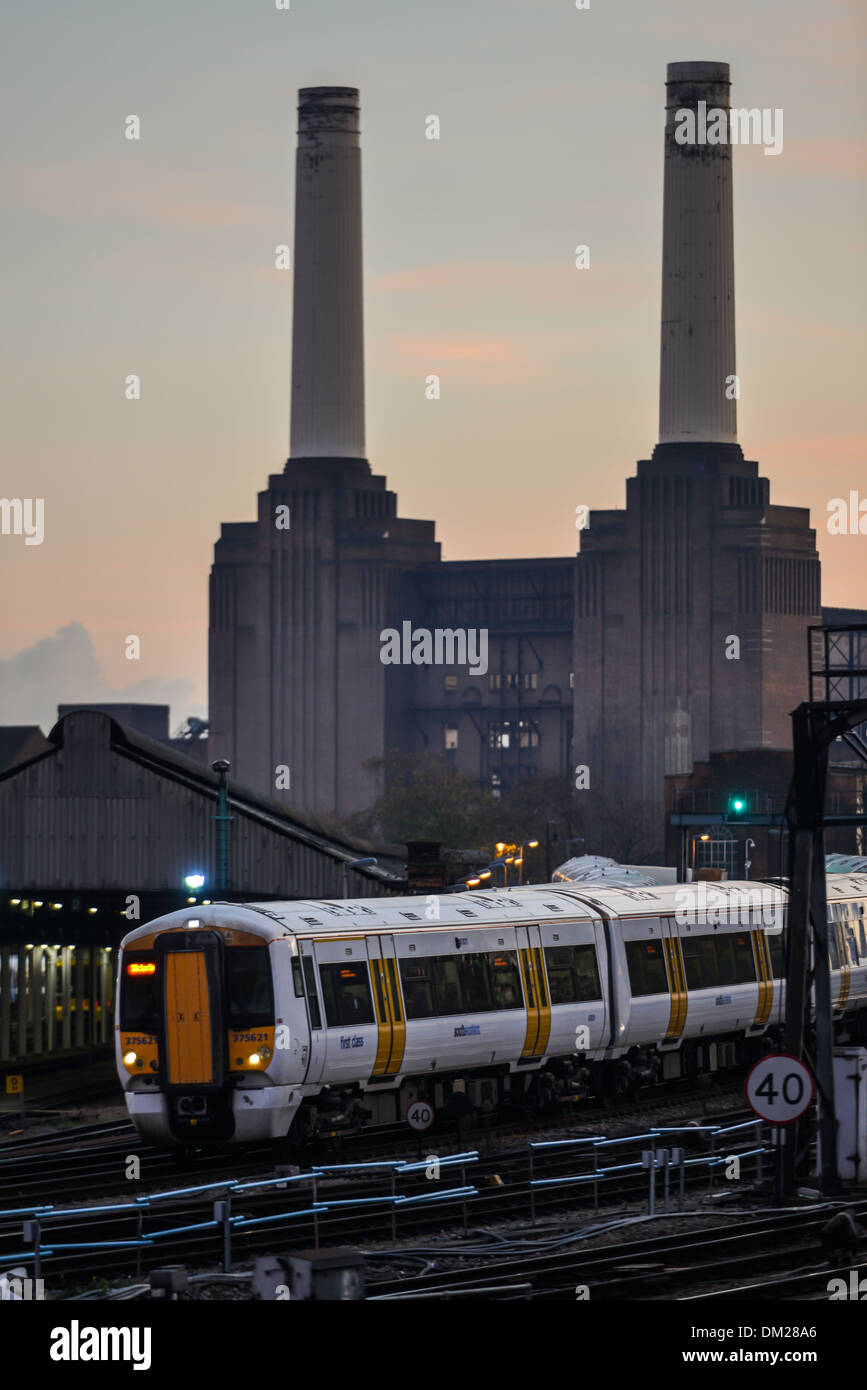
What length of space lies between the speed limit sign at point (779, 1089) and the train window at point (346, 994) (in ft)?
22.3

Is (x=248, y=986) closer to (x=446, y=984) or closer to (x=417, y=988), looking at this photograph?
(x=417, y=988)

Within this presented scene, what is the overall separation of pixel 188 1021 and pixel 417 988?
3.56 metres

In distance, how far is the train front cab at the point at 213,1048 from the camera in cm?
2844

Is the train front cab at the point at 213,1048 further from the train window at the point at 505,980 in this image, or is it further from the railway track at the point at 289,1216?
the train window at the point at 505,980

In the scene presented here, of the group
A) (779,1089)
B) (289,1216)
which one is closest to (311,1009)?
(289,1216)

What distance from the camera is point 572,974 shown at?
34156 millimetres

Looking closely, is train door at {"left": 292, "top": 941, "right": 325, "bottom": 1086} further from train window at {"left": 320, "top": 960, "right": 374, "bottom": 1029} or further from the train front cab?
the train front cab

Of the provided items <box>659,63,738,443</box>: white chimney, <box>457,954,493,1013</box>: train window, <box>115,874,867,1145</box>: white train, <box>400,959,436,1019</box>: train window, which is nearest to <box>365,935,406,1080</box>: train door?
<box>115,874,867,1145</box>: white train

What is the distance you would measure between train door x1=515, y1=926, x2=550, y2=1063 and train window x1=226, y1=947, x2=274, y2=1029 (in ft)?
18.1

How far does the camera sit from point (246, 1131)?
28.5m

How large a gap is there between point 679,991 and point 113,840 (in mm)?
18353

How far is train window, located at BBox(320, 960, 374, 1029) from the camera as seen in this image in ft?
96.1

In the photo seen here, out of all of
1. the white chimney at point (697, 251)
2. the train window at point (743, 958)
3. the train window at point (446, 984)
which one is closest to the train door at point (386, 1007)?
the train window at point (446, 984)
